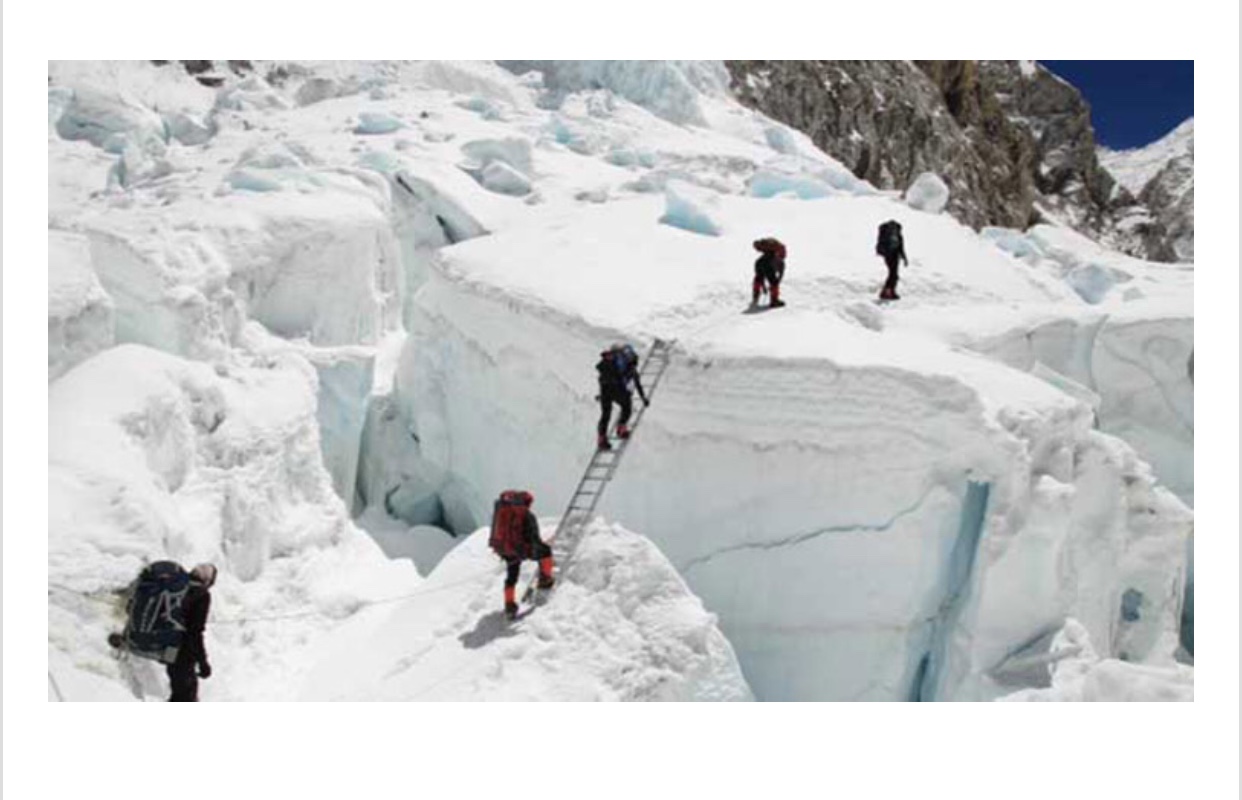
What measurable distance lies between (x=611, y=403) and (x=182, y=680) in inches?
Result: 124

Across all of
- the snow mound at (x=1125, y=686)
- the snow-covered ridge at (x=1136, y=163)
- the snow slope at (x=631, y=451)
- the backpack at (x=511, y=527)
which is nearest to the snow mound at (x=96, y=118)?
the snow slope at (x=631, y=451)

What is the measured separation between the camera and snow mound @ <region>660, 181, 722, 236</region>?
10.3 meters

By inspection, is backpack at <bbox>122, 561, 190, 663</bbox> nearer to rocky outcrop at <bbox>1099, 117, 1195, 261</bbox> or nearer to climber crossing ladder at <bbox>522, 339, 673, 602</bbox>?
climber crossing ladder at <bbox>522, 339, 673, 602</bbox>

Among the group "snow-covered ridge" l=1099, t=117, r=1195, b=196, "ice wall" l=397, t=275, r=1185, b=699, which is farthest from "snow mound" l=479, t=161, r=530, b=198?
"snow-covered ridge" l=1099, t=117, r=1195, b=196

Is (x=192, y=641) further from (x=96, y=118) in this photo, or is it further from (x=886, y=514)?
(x=96, y=118)

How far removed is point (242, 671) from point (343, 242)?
5818mm

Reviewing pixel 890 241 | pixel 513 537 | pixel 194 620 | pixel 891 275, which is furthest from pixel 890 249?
pixel 194 620

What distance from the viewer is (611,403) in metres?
7.00

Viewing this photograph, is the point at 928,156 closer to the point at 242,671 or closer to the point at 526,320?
the point at 526,320

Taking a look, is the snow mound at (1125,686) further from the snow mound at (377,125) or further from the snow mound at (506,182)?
the snow mound at (377,125)

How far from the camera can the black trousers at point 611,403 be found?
691 centimetres

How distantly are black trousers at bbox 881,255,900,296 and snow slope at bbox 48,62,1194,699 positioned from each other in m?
0.19
